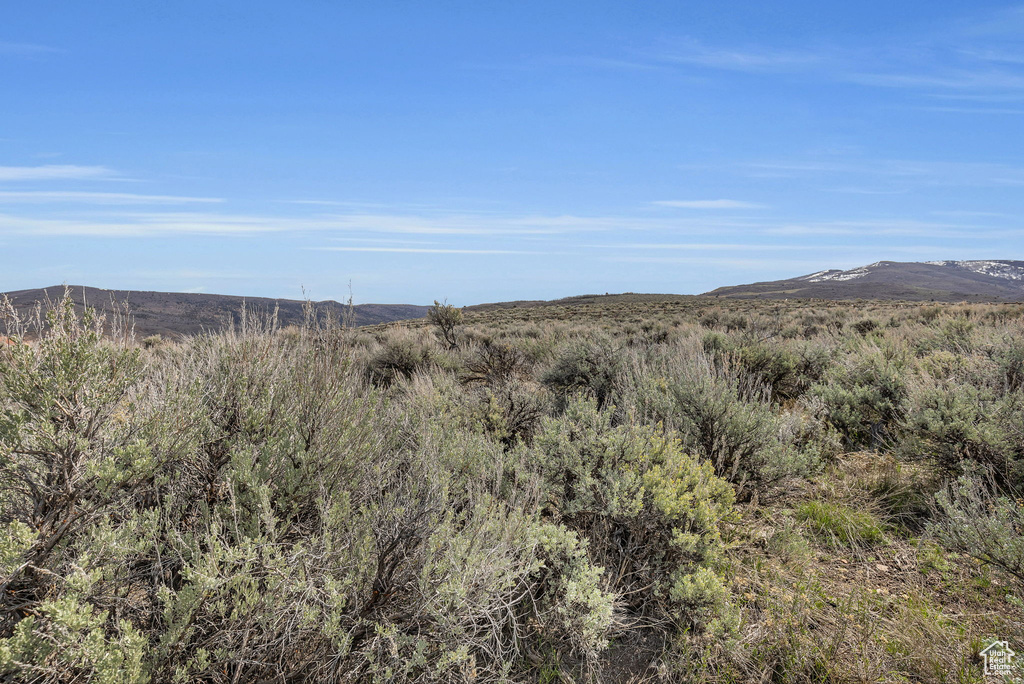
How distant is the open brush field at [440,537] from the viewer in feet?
6.50

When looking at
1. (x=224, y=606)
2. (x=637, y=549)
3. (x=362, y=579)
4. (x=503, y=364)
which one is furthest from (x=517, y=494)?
(x=503, y=364)

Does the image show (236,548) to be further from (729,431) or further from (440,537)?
(729,431)

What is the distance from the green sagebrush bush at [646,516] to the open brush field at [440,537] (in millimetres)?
21

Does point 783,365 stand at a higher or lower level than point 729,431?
higher

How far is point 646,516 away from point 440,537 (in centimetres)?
148

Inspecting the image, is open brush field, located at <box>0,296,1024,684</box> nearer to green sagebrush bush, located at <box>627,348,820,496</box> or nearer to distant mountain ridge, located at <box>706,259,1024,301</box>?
green sagebrush bush, located at <box>627,348,820,496</box>

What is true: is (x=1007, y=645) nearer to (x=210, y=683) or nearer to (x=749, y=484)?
(x=749, y=484)

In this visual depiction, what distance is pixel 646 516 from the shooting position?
10.5 ft

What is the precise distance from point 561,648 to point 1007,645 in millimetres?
2285

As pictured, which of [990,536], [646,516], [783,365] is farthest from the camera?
[783,365]

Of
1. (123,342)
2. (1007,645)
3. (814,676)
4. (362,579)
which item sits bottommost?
(814,676)

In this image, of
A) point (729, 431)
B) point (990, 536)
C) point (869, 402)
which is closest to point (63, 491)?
point (729, 431)

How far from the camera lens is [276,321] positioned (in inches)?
157

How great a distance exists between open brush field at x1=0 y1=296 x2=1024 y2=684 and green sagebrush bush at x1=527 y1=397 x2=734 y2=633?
2 centimetres
